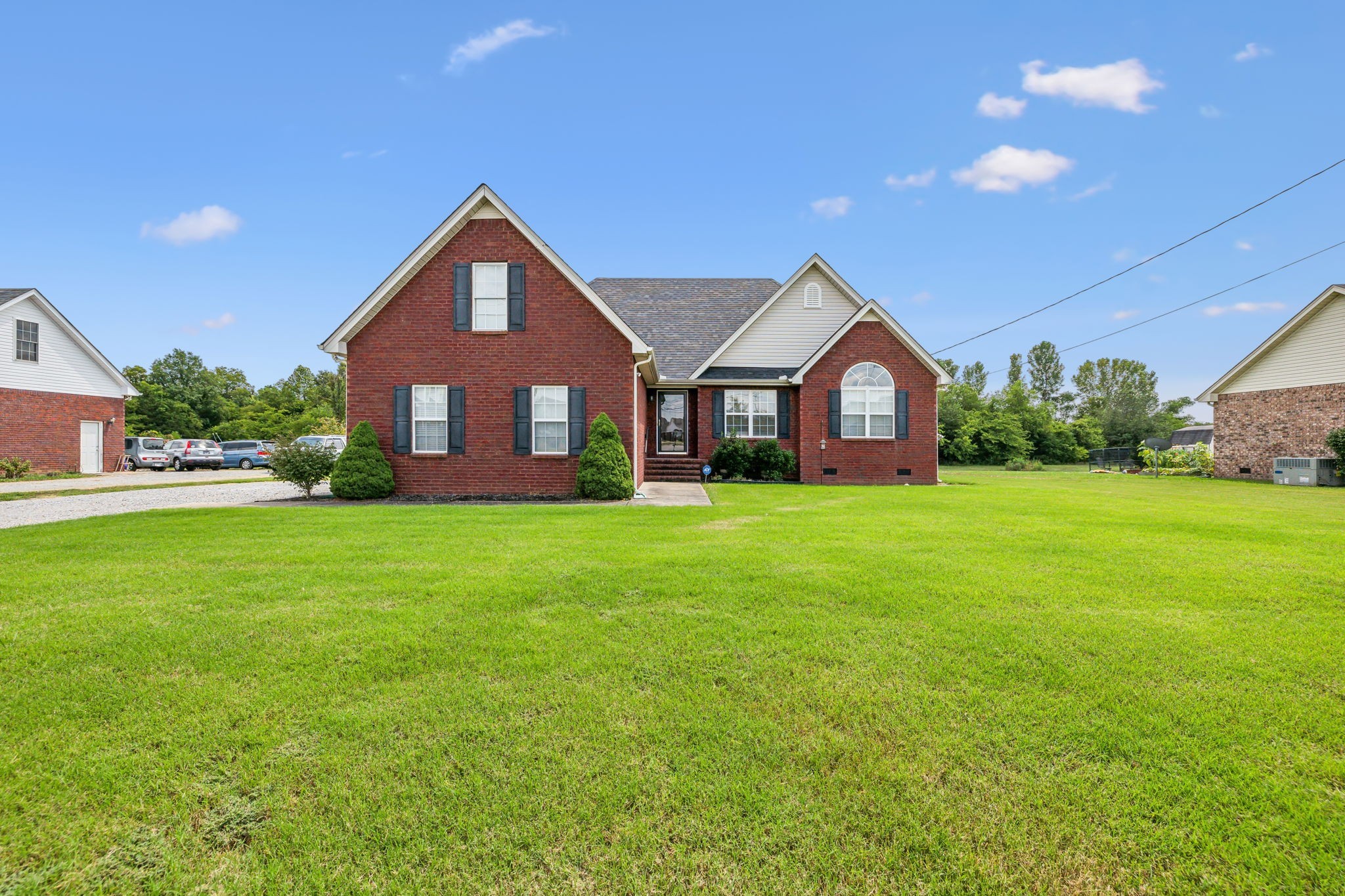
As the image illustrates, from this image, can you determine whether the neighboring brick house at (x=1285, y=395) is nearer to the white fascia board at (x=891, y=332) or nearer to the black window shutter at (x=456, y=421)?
the white fascia board at (x=891, y=332)

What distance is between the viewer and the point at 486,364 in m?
14.4

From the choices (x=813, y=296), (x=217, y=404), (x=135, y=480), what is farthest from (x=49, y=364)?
(x=217, y=404)

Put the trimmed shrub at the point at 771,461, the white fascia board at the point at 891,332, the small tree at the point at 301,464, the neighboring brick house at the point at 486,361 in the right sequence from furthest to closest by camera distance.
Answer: the trimmed shrub at the point at 771,461, the white fascia board at the point at 891,332, the neighboring brick house at the point at 486,361, the small tree at the point at 301,464

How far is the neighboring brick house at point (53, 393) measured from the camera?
23.0m

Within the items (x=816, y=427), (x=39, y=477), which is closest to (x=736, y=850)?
(x=816, y=427)

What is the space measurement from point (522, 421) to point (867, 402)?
34.6ft

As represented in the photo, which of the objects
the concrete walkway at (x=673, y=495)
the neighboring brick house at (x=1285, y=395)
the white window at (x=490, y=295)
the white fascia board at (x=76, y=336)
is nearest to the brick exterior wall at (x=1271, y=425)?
the neighboring brick house at (x=1285, y=395)

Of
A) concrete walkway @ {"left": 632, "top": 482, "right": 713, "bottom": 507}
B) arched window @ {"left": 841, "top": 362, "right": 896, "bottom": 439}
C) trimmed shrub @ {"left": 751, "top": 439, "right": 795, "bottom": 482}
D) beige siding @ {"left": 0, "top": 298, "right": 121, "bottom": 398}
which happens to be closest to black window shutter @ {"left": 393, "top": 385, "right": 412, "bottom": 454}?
concrete walkway @ {"left": 632, "top": 482, "right": 713, "bottom": 507}

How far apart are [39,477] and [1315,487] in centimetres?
4604

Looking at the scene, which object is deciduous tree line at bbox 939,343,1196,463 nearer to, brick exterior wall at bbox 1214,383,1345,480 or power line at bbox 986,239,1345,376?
power line at bbox 986,239,1345,376

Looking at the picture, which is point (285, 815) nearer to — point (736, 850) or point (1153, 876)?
point (736, 850)

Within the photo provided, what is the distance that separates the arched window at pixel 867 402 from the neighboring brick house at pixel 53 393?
3126 centimetres

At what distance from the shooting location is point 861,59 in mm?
15938

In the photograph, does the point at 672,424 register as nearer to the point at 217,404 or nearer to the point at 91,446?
the point at 91,446
